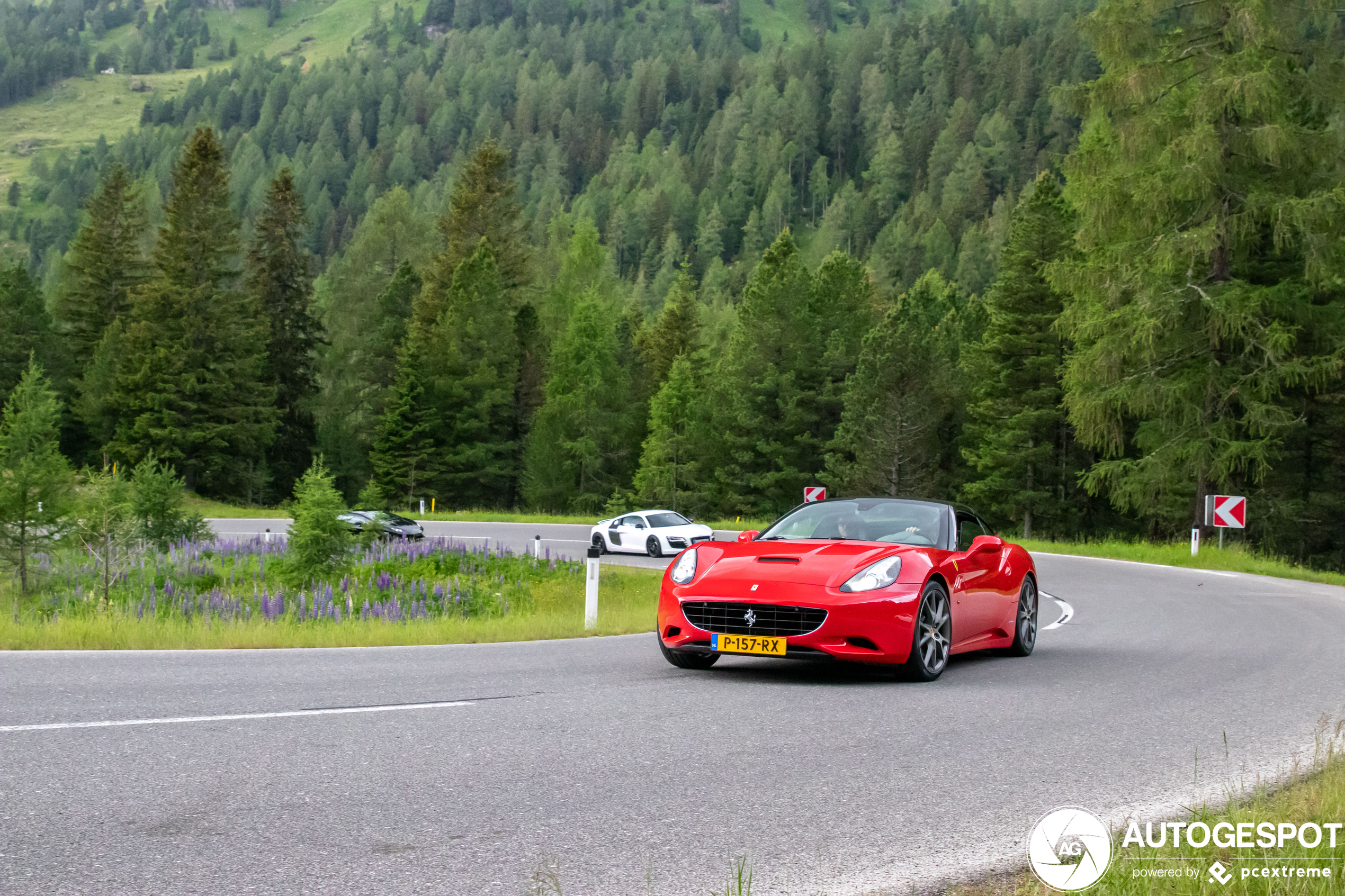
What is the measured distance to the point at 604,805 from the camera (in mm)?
5605

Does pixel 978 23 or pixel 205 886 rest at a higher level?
pixel 978 23

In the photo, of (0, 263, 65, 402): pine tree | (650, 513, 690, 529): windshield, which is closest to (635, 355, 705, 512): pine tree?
(650, 513, 690, 529): windshield

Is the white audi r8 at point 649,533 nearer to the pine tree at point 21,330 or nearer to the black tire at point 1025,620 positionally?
the black tire at point 1025,620

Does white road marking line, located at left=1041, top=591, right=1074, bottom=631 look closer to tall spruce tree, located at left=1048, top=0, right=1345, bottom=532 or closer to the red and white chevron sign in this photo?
the red and white chevron sign

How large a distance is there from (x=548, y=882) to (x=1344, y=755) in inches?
186

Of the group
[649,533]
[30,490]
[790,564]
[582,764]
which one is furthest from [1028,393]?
[582,764]

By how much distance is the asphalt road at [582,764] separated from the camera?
471 centimetres

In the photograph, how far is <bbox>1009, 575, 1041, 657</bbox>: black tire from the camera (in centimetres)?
1193

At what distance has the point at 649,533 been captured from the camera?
34094 mm

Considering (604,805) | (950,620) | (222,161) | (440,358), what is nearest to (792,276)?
(440,358)

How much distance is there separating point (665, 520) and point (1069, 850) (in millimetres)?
29975

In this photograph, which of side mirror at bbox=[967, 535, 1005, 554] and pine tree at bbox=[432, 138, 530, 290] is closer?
side mirror at bbox=[967, 535, 1005, 554]

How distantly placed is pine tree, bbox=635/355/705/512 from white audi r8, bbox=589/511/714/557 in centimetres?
3265

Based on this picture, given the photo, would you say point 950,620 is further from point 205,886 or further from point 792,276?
point 792,276
